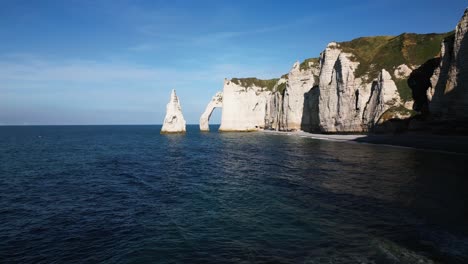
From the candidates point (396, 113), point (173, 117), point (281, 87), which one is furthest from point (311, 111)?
point (173, 117)

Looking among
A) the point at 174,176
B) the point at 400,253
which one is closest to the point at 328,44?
the point at 174,176

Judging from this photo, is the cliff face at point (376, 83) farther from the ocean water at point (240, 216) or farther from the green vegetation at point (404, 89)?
the ocean water at point (240, 216)

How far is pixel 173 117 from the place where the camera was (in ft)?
357

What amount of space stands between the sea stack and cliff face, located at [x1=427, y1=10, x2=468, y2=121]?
250 ft

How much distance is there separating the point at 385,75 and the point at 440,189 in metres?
48.1

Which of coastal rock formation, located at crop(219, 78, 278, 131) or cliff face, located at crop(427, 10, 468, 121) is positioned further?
coastal rock formation, located at crop(219, 78, 278, 131)

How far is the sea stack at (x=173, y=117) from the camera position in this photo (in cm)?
10350

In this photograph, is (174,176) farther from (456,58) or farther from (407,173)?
(456,58)

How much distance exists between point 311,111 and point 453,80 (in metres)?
57.5

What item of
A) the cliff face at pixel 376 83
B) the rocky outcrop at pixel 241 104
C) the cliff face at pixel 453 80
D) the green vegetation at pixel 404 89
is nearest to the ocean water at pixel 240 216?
the cliff face at pixel 453 80

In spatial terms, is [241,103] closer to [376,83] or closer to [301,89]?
[301,89]

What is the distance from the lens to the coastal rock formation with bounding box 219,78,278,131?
395 feet

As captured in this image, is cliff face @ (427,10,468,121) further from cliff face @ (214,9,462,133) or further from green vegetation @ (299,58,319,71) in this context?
green vegetation @ (299,58,319,71)

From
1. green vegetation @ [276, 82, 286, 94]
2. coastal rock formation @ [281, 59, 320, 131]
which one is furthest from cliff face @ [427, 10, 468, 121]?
green vegetation @ [276, 82, 286, 94]
